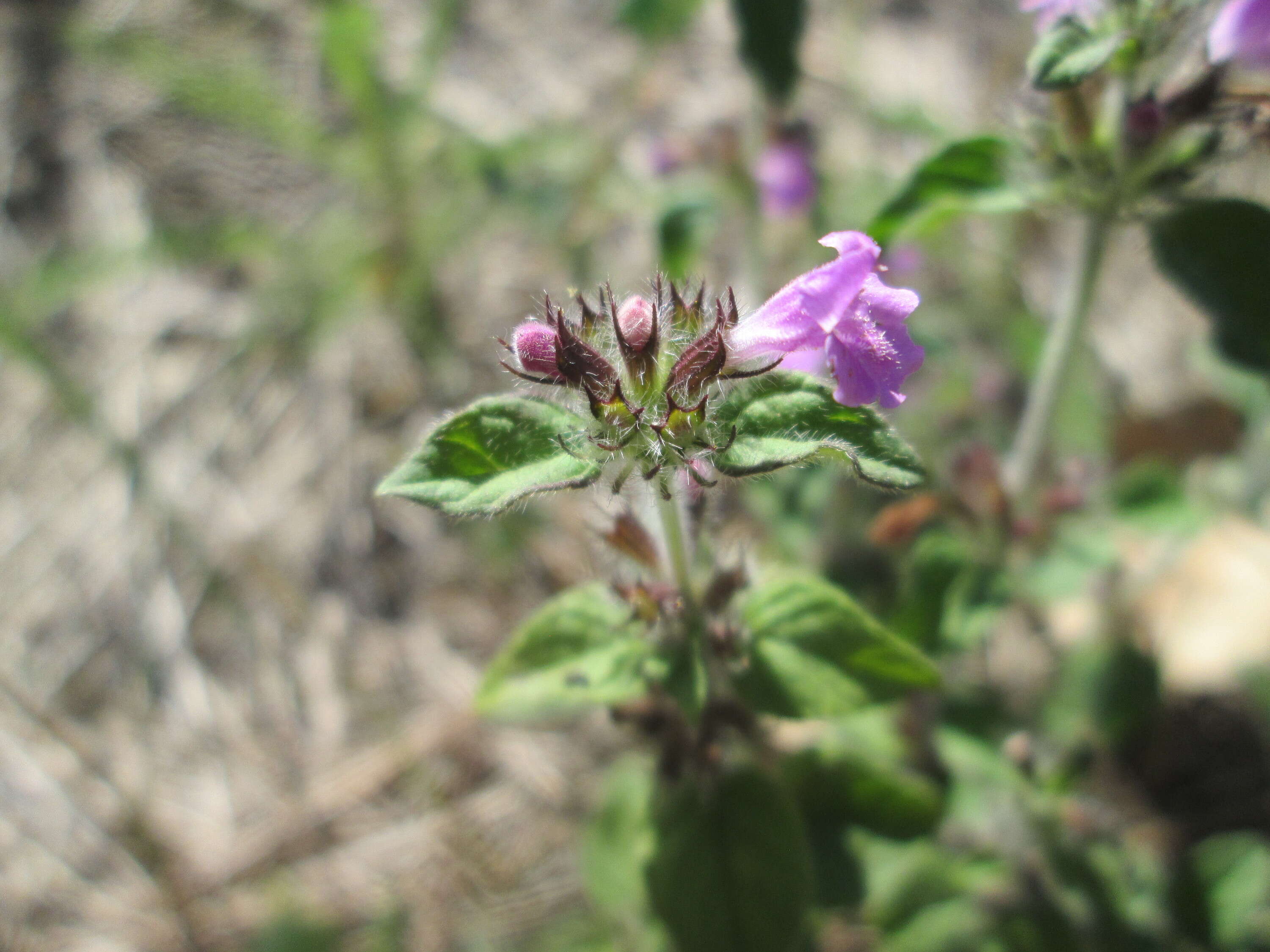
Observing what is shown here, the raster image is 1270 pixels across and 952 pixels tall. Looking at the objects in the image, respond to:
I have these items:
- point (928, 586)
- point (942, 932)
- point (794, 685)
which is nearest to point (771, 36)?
point (928, 586)

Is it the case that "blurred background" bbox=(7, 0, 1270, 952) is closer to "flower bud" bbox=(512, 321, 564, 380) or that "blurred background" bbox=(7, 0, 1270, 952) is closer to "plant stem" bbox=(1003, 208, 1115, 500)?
"plant stem" bbox=(1003, 208, 1115, 500)

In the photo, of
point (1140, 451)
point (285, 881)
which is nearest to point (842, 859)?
point (285, 881)

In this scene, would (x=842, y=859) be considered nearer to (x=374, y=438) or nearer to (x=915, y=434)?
(x=915, y=434)

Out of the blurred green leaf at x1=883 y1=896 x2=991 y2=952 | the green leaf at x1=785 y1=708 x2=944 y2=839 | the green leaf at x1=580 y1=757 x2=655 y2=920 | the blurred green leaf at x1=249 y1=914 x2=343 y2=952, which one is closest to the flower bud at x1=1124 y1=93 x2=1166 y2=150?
the green leaf at x1=785 y1=708 x2=944 y2=839

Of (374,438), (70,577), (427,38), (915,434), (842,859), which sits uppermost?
(427,38)

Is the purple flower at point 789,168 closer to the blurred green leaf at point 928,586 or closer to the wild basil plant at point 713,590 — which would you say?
the wild basil plant at point 713,590

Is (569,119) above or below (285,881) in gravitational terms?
above

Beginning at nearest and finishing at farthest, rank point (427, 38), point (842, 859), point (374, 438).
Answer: point (842, 859)
point (374, 438)
point (427, 38)

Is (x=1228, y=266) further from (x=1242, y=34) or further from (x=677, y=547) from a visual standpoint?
(x=677, y=547)
